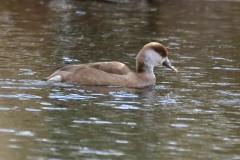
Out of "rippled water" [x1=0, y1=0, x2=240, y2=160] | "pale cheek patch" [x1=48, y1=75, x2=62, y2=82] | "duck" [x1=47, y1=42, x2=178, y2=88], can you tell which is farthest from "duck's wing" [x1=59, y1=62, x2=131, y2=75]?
"rippled water" [x1=0, y1=0, x2=240, y2=160]

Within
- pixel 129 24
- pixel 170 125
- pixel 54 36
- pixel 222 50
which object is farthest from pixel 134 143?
pixel 129 24

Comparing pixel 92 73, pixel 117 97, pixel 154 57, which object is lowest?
pixel 117 97

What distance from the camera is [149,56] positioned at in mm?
16891

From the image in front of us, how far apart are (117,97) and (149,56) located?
7.00 ft

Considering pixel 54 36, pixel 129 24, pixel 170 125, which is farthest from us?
pixel 129 24

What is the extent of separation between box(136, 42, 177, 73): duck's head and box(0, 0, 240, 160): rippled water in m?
0.41

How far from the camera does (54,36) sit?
23500 mm

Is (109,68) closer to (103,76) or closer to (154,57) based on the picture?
(103,76)

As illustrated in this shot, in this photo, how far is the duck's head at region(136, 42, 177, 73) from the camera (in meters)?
16.8

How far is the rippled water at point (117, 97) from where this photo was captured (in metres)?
11.4

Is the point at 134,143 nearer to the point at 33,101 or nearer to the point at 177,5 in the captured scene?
the point at 33,101

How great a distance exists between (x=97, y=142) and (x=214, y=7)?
23.1m

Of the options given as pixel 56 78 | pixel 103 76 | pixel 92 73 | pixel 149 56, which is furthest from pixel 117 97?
pixel 149 56

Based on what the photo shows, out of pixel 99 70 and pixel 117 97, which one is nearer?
pixel 117 97
